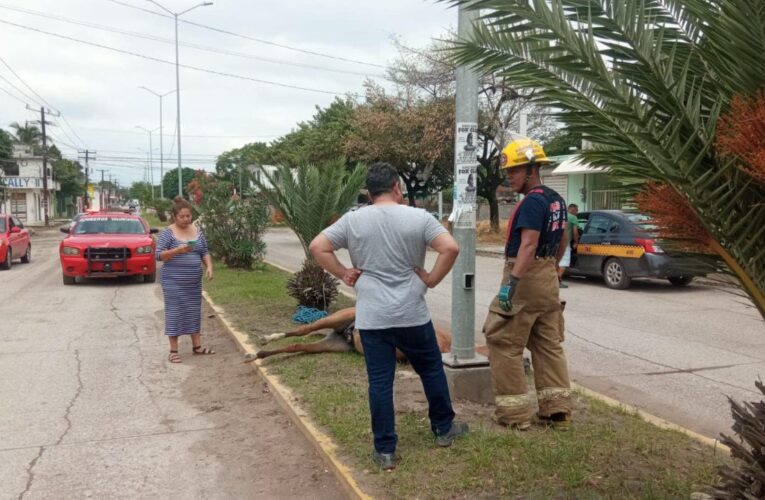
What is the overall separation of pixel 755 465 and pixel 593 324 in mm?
7149

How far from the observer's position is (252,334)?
8297 mm

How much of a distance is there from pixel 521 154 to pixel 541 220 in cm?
47

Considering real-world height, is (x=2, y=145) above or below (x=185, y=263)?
above

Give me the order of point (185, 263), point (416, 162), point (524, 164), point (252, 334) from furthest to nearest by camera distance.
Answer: point (416, 162), point (252, 334), point (185, 263), point (524, 164)

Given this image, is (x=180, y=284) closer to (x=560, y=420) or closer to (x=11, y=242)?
(x=560, y=420)

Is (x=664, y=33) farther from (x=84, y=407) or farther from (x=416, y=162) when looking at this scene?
(x=416, y=162)

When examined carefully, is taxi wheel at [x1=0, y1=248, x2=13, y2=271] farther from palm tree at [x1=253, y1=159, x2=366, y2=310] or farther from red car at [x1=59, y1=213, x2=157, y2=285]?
palm tree at [x1=253, y1=159, x2=366, y2=310]

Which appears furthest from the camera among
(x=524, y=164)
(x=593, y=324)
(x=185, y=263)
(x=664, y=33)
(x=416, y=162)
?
(x=416, y=162)

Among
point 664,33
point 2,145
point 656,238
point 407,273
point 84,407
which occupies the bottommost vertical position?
point 84,407

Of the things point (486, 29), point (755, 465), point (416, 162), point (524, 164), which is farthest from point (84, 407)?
point (416, 162)

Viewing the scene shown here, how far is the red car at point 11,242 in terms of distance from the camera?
59.3 feet

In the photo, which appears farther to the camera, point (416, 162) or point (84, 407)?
point (416, 162)

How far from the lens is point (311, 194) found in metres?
9.38

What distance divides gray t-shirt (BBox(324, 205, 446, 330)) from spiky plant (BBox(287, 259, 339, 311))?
5228 mm
